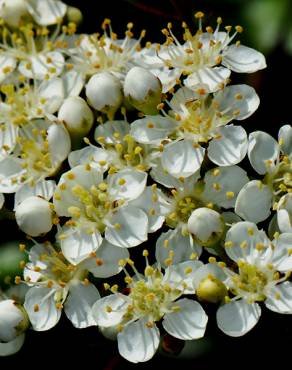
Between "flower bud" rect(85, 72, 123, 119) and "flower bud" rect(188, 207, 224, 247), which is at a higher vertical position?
"flower bud" rect(85, 72, 123, 119)

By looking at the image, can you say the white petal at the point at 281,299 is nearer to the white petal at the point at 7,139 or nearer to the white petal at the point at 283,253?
the white petal at the point at 283,253

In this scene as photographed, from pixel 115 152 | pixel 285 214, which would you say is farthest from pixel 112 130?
pixel 285 214

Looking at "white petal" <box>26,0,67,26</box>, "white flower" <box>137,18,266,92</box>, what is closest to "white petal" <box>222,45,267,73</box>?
"white flower" <box>137,18,266,92</box>

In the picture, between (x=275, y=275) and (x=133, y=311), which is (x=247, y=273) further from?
(x=133, y=311)

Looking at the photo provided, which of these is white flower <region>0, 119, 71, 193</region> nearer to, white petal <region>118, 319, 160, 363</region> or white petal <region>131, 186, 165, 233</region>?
white petal <region>131, 186, 165, 233</region>

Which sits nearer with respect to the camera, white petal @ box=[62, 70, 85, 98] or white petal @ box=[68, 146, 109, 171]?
white petal @ box=[68, 146, 109, 171]

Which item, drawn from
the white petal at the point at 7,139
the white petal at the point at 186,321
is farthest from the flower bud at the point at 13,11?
the white petal at the point at 186,321

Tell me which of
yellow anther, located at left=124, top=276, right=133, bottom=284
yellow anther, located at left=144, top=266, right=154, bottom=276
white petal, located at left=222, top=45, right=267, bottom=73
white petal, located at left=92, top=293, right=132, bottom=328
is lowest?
white petal, located at left=92, top=293, right=132, bottom=328
